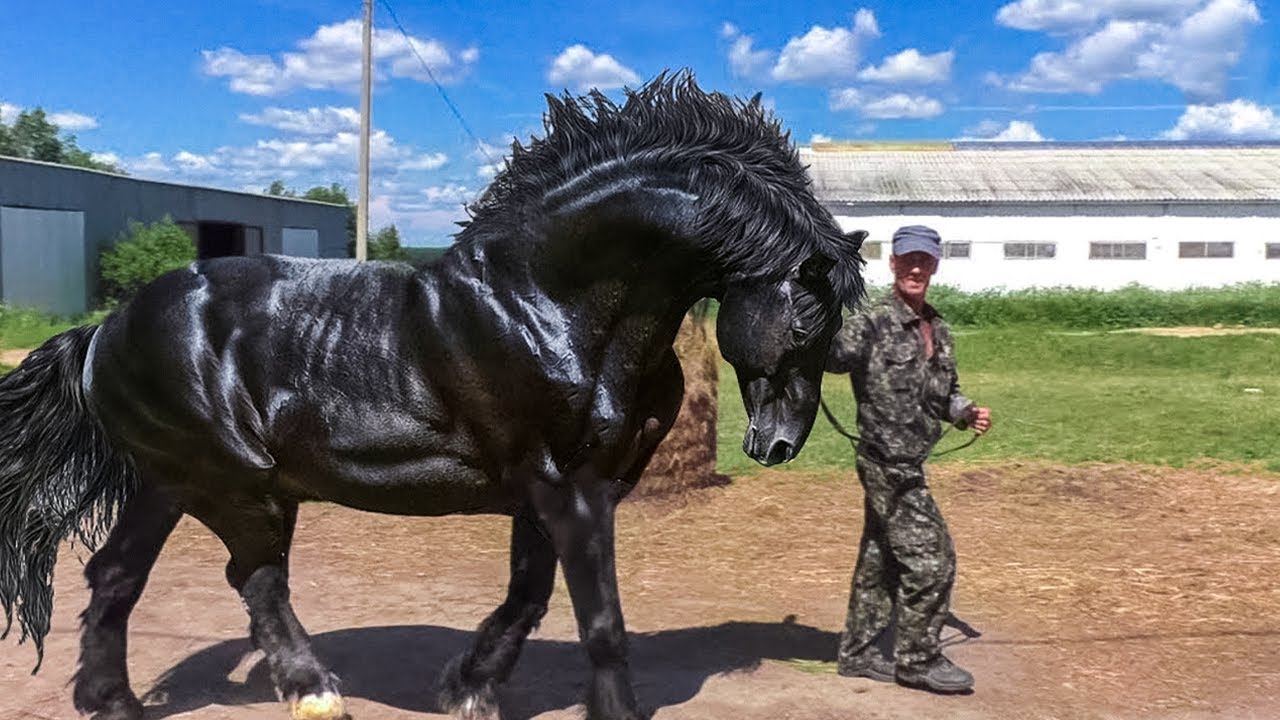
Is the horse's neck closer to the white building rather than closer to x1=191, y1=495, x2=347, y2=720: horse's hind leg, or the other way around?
x1=191, y1=495, x2=347, y2=720: horse's hind leg

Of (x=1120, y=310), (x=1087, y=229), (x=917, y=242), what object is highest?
(x=1087, y=229)

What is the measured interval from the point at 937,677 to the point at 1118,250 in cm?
3083

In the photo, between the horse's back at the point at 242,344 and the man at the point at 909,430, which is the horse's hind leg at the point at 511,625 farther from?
the man at the point at 909,430

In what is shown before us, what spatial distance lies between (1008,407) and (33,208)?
22.2 m

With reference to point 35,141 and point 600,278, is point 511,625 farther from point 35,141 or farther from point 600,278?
point 35,141

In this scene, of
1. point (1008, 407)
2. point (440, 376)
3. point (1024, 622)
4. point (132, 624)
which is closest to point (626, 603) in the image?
point (1024, 622)

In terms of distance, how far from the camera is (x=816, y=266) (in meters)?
2.98

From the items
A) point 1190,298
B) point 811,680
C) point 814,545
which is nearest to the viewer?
point 811,680

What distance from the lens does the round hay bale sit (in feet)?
27.0

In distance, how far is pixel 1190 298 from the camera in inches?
982

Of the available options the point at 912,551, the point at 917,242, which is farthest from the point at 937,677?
the point at 917,242

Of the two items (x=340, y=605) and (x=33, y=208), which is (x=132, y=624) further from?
(x=33, y=208)

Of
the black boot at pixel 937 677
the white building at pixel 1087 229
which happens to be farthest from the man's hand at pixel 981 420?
the white building at pixel 1087 229

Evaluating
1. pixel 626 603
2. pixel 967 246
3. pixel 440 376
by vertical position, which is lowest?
pixel 626 603
